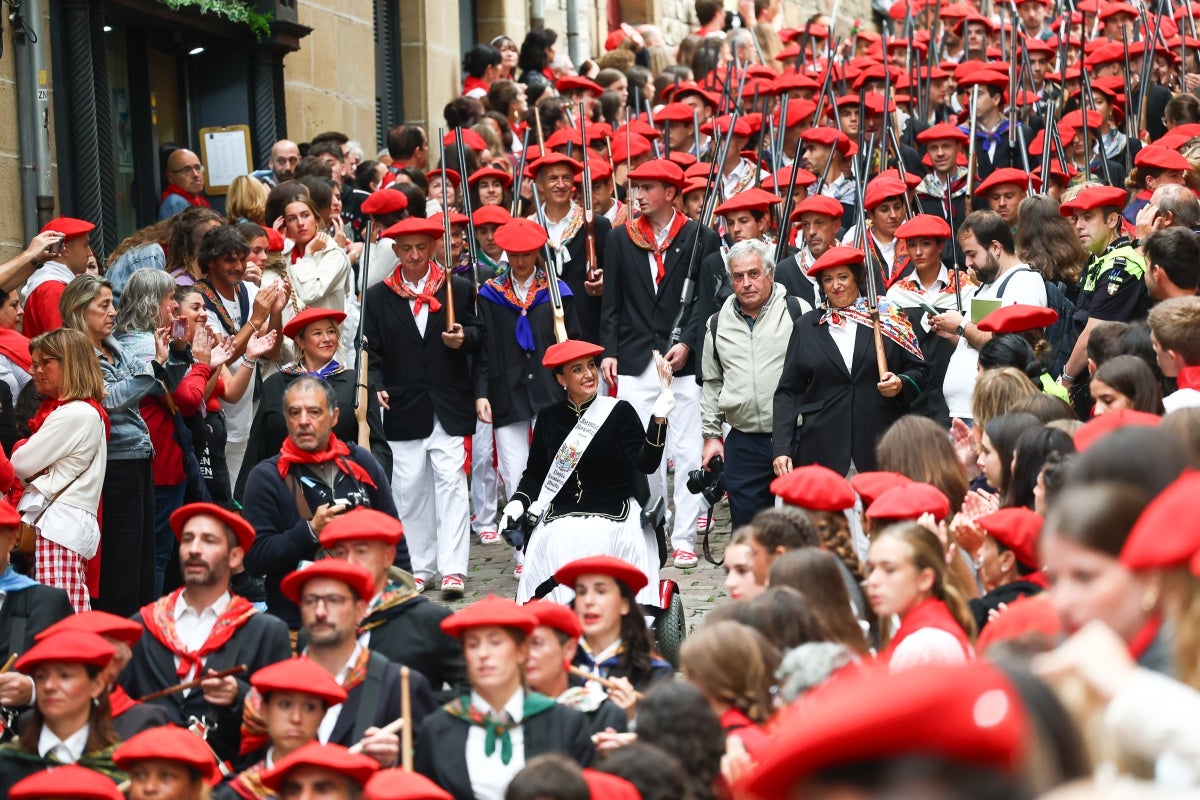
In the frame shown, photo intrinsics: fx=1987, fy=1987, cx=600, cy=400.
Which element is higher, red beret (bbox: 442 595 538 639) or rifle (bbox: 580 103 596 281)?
rifle (bbox: 580 103 596 281)

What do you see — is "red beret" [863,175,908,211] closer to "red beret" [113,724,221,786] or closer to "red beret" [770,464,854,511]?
"red beret" [770,464,854,511]

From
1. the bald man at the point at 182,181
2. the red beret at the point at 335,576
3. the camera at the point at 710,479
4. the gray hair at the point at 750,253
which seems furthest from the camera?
the bald man at the point at 182,181

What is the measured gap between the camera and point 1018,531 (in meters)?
6.07

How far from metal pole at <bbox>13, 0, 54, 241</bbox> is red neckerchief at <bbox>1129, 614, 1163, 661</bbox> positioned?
9.63 m

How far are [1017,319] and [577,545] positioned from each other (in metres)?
2.12

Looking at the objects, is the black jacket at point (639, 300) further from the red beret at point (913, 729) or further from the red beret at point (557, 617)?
the red beret at point (913, 729)

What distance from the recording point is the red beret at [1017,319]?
8.27 m

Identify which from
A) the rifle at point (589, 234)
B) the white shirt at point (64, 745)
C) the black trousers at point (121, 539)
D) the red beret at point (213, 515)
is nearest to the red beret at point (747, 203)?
the rifle at point (589, 234)

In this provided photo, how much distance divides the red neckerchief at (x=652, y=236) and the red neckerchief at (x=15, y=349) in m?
3.72

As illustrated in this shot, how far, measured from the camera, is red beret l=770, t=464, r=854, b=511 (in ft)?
22.9

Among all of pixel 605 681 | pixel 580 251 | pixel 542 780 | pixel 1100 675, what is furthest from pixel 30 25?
pixel 1100 675

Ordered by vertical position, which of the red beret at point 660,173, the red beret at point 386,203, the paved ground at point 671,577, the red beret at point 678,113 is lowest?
the paved ground at point 671,577

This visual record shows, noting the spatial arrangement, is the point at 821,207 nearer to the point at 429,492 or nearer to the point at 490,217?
the point at 490,217

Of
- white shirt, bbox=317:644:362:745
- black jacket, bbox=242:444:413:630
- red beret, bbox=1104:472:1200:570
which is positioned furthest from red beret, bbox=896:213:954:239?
red beret, bbox=1104:472:1200:570
